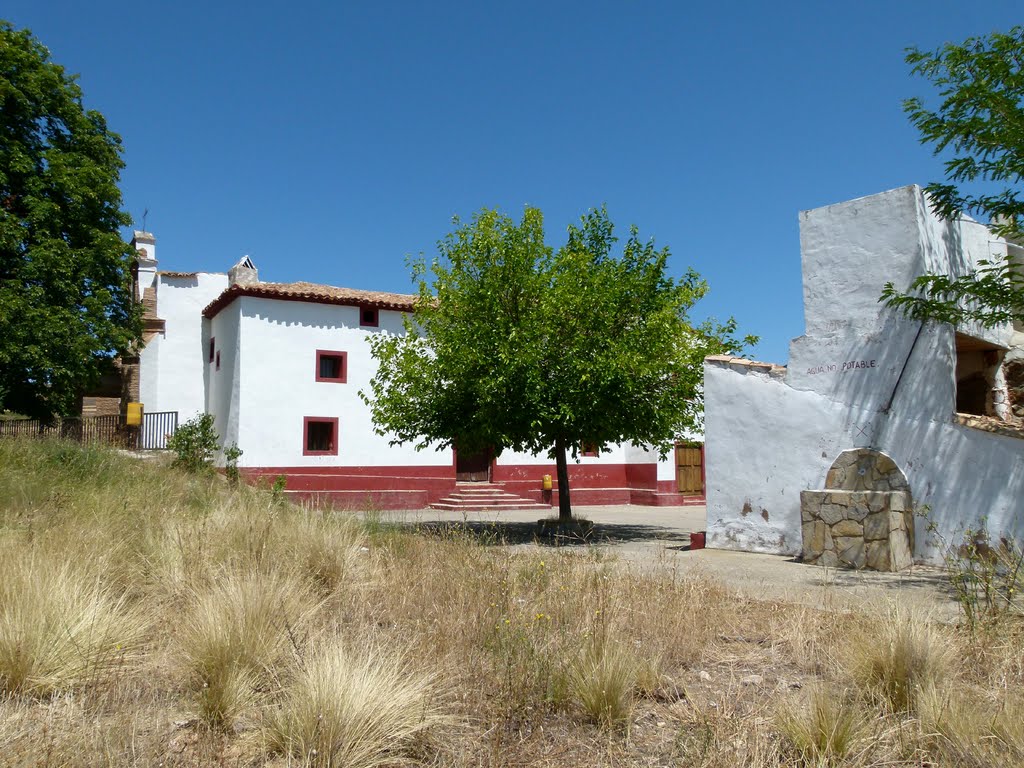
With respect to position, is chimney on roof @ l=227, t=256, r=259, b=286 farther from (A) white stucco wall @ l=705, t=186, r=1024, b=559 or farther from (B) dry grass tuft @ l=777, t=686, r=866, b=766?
(B) dry grass tuft @ l=777, t=686, r=866, b=766

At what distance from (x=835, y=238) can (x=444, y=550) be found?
7.07 meters

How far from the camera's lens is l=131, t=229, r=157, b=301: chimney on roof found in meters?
26.0

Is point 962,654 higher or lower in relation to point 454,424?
lower

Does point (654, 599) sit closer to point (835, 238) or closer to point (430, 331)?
point (835, 238)

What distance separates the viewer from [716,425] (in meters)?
11.6

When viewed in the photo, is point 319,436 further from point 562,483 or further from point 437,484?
point 562,483

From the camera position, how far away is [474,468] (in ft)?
80.5

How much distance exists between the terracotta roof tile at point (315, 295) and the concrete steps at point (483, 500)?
5862 millimetres

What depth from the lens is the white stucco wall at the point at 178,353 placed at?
24219 millimetres

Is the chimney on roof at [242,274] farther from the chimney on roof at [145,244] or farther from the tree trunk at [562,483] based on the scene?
the tree trunk at [562,483]

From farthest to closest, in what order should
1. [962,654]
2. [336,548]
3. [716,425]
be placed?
[716,425]
[336,548]
[962,654]

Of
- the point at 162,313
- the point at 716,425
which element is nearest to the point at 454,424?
the point at 716,425

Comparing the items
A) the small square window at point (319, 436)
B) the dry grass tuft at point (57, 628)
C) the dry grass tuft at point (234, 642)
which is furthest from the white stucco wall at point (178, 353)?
the dry grass tuft at point (234, 642)

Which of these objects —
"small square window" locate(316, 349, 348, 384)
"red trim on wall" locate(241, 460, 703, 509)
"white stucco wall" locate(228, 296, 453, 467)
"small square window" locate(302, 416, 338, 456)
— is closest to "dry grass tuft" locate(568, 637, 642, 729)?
"red trim on wall" locate(241, 460, 703, 509)
